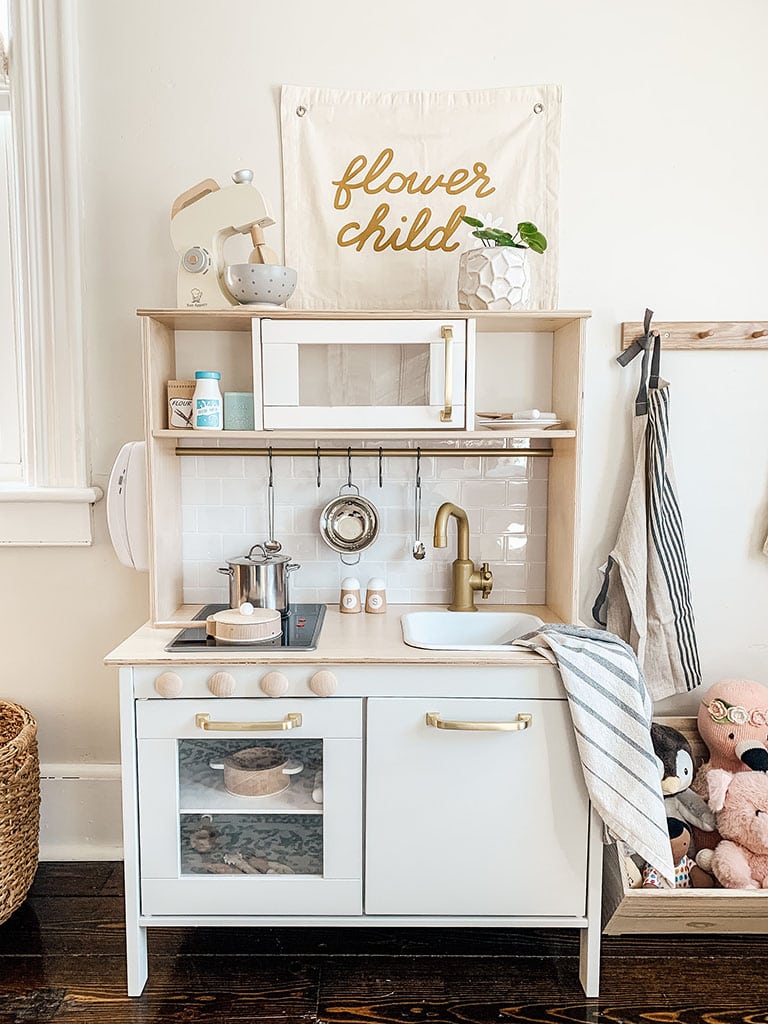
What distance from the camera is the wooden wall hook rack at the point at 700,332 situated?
2250mm

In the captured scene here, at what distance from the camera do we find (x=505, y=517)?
2326mm

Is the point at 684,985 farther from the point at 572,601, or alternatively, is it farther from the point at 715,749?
the point at 572,601

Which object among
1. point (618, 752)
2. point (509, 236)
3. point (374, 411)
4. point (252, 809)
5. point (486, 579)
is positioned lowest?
point (252, 809)

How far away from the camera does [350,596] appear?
2236 mm

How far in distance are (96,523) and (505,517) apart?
1167mm

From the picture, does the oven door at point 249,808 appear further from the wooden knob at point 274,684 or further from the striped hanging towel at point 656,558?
the striped hanging towel at point 656,558

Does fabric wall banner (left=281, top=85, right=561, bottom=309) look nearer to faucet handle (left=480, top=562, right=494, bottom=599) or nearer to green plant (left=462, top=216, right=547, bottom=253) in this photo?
green plant (left=462, top=216, right=547, bottom=253)

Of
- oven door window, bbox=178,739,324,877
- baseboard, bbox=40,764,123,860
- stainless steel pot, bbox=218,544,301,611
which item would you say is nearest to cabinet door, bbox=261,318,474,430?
stainless steel pot, bbox=218,544,301,611

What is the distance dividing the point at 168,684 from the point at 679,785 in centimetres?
132

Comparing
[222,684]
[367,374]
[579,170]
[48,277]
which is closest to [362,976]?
[222,684]

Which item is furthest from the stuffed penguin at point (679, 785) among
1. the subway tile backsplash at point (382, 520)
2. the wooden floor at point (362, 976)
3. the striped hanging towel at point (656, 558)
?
the subway tile backsplash at point (382, 520)

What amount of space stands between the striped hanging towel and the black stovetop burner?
86 centimetres

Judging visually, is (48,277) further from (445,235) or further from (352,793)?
(352,793)

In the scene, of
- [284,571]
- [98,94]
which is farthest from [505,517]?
[98,94]
